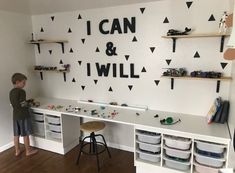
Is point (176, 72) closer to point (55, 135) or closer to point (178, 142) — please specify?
point (178, 142)

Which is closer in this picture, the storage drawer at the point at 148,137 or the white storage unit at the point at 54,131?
the storage drawer at the point at 148,137

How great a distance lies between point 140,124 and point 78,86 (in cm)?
136

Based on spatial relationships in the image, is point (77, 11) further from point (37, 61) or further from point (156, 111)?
point (156, 111)

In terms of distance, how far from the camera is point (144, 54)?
2711 millimetres

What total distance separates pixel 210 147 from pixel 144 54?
1354 millimetres

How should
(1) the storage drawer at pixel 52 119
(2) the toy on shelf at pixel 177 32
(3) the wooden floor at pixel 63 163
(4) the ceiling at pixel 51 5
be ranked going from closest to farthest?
(2) the toy on shelf at pixel 177 32 < (3) the wooden floor at pixel 63 163 < (4) the ceiling at pixel 51 5 < (1) the storage drawer at pixel 52 119

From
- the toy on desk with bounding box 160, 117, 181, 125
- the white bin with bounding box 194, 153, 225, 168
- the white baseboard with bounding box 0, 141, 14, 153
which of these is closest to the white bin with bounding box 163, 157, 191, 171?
the white bin with bounding box 194, 153, 225, 168

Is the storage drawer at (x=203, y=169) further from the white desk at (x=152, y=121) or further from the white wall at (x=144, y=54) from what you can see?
the white wall at (x=144, y=54)

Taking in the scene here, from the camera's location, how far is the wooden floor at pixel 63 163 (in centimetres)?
263

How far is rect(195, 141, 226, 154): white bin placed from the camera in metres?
2.00

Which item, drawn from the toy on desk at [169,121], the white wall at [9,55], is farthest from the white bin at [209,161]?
the white wall at [9,55]

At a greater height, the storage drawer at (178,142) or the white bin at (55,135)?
the storage drawer at (178,142)

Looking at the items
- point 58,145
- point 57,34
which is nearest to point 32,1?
point 57,34

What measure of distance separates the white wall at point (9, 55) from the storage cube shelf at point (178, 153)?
205 centimetres
